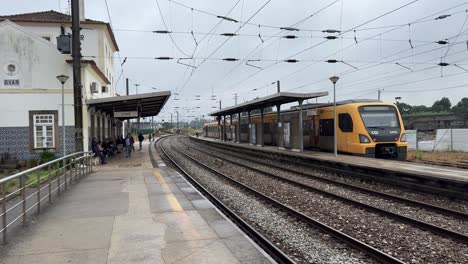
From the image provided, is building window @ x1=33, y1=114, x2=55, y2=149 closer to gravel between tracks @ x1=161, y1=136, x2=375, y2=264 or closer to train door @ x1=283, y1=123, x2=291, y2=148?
gravel between tracks @ x1=161, y1=136, x2=375, y2=264

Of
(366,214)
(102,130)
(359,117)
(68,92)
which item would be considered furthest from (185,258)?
(102,130)

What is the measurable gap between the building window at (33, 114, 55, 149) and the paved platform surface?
1189 centimetres

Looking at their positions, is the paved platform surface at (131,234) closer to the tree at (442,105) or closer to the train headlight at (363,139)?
the train headlight at (363,139)

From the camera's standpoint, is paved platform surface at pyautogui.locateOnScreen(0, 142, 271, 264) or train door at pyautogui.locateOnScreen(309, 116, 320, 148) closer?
paved platform surface at pyautogui.locateOnScreen(0, 142, 271, 264)

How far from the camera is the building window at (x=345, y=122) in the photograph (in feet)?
61.9

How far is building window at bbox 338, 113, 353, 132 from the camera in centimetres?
1886

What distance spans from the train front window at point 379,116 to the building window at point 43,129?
14.6m

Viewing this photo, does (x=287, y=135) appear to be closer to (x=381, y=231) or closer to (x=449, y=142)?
(x=449, y=142)

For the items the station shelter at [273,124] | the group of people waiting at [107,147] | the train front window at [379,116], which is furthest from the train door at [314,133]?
the group of people waiting at [107,147]

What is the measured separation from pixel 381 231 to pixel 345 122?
40.9 feet

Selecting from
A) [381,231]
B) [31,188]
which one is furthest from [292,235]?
[31,188]

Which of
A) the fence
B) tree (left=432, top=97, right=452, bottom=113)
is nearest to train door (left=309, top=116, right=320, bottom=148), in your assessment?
the fence

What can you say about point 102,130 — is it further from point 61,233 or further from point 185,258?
point 185,258

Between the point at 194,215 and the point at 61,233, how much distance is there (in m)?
2.23
